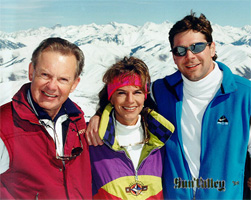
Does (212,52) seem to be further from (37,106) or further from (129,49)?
(37,106)

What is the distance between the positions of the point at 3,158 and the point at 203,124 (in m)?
1.49

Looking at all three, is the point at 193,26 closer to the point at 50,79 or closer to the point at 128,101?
the point at 128,101

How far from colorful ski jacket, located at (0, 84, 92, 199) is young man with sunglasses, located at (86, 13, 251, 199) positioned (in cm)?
26

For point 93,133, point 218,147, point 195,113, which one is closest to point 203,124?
point 195,113

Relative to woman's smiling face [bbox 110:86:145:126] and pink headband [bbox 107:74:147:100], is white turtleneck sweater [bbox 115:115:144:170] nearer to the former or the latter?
woman's smiling face [bbox 110:86:145:126]

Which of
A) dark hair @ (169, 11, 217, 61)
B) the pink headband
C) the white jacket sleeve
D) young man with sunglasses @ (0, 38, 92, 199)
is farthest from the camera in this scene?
dark hair @ (169, 11, 217, 61)

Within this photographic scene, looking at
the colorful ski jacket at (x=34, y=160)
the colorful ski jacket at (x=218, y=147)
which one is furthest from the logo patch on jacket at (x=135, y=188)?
the colorful ski jacket at (x=34, y=160)

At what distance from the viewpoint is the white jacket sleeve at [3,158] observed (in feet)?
5.85

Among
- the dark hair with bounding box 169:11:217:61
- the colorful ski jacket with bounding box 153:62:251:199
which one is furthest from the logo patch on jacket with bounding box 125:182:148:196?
the dark hair with bounding box 169:11:217:61

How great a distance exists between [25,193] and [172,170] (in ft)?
3.75

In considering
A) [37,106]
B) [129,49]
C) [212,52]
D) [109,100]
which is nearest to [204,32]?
[212,52]

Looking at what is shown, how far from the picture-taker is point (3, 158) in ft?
5.97

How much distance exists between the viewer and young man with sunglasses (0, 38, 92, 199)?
6.19 feet

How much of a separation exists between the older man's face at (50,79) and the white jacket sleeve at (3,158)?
38 cm
